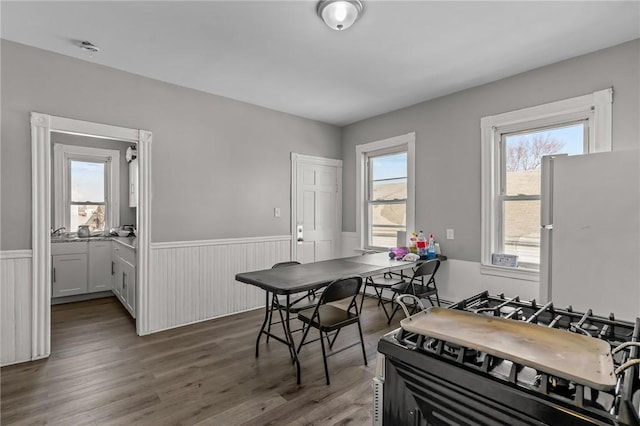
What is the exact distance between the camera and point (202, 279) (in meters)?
3.76

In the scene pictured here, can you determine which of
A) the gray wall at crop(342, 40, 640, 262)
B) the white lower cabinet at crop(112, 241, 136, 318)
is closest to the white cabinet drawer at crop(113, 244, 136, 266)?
the white lower cabinet at crop(112, 241, 136, 318)

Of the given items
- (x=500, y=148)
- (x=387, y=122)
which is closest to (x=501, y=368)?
(x=500, y=148)

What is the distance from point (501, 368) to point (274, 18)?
8.30 feet

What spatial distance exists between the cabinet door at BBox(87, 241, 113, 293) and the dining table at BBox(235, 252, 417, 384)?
3171 millimetres

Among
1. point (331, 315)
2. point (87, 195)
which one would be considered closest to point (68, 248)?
point (87, 195)

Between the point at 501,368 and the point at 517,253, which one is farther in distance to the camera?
the point at 517,253

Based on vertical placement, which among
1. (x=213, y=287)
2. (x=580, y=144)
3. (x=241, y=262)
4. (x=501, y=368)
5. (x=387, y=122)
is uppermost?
(x=387, y=122)

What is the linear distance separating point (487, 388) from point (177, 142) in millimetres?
3674

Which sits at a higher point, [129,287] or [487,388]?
[487,388]

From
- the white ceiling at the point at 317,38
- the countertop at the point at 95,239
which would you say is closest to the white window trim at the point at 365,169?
the white ceiling at the point at 317,38

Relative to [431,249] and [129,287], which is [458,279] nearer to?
[431,249]

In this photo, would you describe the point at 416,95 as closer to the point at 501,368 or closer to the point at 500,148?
the point at 500,148

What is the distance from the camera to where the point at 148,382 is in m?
2.38

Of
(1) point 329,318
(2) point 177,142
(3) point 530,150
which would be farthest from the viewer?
(2) point 177,142
